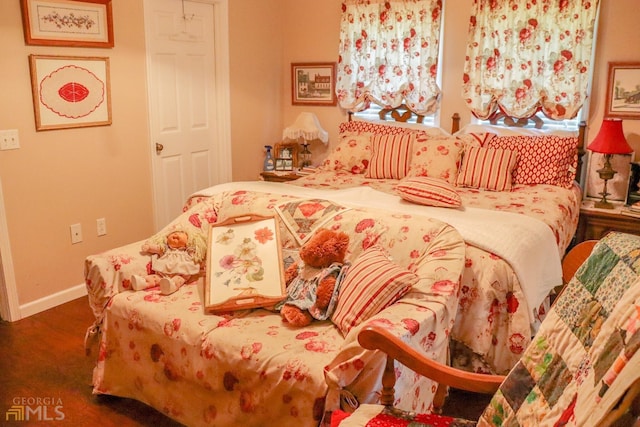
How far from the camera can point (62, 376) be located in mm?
2750

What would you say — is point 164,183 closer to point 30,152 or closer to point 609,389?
point 30,152

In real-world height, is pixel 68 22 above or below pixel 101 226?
above

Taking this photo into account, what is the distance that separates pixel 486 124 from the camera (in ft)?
13.9

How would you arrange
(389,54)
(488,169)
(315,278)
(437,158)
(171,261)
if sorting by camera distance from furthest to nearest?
(389,54), (437,158), (488,169), (171,261), (315,278)

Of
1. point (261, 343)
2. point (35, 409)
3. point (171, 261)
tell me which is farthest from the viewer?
point (171, 261)

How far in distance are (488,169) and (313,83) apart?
201 cm

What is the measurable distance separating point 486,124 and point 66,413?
3384 millimetres

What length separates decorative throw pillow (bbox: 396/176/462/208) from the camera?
3.05m

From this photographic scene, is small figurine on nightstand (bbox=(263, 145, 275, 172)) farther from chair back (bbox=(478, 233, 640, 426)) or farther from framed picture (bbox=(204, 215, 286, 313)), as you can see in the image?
chair back (bbox=(478, 233, 640, 426))

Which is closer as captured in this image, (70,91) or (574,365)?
(574,365)

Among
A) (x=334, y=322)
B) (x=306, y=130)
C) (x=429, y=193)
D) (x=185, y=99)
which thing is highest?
(x=185, y=99)

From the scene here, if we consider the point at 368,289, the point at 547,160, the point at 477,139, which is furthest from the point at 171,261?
the point at 547,160

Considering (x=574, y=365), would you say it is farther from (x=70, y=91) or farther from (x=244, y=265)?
(x=70, y=91)

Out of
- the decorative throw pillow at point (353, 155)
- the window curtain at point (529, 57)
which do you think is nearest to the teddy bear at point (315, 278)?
the decorative throw pillow at point (353, 155)
